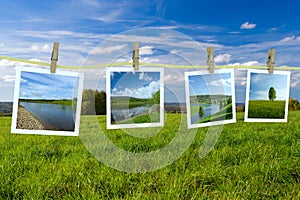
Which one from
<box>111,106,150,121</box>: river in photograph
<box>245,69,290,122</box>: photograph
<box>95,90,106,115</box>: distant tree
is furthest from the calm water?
<box>245,69,290,122</box>: photograph

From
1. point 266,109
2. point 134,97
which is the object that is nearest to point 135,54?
point 134,97

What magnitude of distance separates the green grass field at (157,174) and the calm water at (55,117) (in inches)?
15.5

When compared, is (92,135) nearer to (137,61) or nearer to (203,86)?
(137,61)

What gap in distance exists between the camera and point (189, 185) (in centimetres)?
271

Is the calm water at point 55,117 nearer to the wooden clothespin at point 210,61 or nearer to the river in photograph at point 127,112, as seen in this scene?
the river in photograph at point 127,112

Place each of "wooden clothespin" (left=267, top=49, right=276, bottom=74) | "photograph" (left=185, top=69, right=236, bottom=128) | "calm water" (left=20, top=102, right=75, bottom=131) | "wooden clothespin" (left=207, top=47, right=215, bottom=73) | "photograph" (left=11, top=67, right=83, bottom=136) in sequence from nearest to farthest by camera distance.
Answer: "photograph" (left=11, top=67, right=83, bottom=136) < "calm water" (left=20, top=102, right=75, bottom=131) < "photograph" (left=185, top=69, right=236, bottom=128) < "wooden clothespin" (left=207, top=47, right=215, bottom=73) < "wooden clothespin" (left=267, top=49, right=276, bottom=74)

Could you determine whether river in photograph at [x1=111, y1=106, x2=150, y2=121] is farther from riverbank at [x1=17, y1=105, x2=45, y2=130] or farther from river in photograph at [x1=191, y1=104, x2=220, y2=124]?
riverbank at [x1=17, y1=105, x2=45, y2=130]

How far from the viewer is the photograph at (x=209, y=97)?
3125 mm

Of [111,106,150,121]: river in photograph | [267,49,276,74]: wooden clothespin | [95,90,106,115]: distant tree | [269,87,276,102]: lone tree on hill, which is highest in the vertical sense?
[267,49,276,74]: wooden clothespin

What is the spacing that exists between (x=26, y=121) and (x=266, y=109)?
7.78ft

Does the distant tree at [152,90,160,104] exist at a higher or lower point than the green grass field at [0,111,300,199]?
higher

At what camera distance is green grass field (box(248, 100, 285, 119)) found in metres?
3.52

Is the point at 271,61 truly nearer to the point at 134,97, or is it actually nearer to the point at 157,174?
the point at 134,97

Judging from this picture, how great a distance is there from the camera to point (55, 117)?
2.92m
